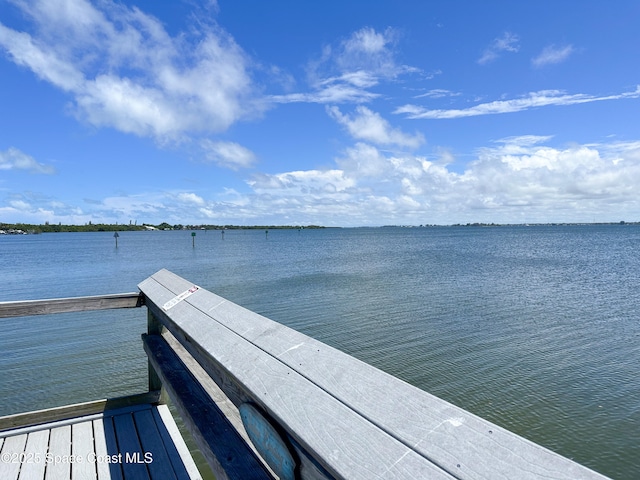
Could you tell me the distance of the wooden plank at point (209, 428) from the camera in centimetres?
168

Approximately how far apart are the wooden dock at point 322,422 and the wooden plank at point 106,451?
1036 mm

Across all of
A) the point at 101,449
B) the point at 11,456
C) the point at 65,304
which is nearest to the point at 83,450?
the point at 101,449

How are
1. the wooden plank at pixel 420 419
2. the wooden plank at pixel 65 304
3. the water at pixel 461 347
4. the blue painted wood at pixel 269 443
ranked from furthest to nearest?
the water at pixel 461 347, the wooden plank at pixel 65 304, the blue painted wood at pixel 269 443, the wooden plank at pixel 420 419

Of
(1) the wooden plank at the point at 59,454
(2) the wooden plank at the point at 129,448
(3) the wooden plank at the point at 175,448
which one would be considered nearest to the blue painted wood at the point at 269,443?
(3) the wooden plank at the point at 175,448

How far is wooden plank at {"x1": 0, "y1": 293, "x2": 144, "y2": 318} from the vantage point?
11.7 feet

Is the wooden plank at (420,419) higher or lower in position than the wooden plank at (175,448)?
higher

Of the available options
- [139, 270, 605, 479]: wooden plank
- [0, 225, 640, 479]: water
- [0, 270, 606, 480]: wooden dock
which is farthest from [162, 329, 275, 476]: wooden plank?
[0, 225, 640, 479]: water

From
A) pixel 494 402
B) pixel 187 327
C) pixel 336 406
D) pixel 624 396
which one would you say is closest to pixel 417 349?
pixel 494 402

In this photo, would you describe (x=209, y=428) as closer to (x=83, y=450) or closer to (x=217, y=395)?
(x=217, y=395)

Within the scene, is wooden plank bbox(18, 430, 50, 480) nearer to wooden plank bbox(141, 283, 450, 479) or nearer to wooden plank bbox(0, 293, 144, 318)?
wooden plank bbox(0, 293, 144, 318)

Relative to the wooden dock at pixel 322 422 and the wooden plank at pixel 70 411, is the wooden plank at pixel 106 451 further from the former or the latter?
the wooden dock at pixel 322 422

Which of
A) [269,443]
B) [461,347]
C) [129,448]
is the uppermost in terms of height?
[269,443]

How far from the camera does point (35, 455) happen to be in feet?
9.97

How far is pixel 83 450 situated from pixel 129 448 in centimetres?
34
